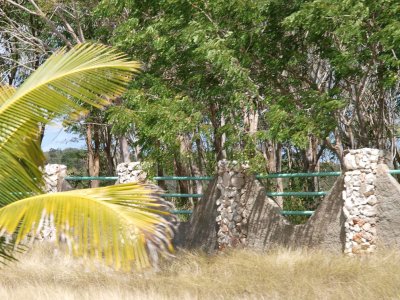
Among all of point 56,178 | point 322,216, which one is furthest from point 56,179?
point 322,216

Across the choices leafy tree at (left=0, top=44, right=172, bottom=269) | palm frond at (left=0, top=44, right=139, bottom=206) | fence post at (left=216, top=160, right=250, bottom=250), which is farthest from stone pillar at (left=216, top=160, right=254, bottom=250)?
palm frond at (left=0, top=44, right=139, bottom=206)

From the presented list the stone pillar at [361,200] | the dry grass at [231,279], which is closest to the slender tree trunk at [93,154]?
the dry grass at [231,279]

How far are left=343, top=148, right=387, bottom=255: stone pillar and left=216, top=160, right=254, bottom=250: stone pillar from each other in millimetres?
2425

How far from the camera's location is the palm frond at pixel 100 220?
655 cm

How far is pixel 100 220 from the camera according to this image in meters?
6.68

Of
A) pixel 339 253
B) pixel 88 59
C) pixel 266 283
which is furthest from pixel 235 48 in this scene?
pixel 88 59

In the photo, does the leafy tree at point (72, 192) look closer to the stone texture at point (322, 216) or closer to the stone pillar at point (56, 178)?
the stone texture at point (322, 216)

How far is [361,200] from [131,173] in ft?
17.7

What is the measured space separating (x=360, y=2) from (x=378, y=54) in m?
1.37

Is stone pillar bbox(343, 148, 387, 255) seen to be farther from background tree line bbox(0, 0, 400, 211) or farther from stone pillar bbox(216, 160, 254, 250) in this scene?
stone pillar bbox(216, 160, 254, 250)

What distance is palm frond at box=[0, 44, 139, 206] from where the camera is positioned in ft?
25.5

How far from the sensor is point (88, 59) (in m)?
7.94

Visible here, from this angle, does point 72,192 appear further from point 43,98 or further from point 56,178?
point 56,178

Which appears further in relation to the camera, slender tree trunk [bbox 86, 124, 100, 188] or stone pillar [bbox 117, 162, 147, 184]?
slender tree trunk [bbox 86, 124, 100, 188]
